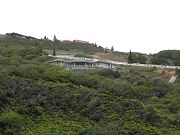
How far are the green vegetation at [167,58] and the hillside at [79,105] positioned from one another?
21357 millimetres

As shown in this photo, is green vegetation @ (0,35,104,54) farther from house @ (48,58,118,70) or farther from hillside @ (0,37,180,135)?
hillside @ (0,37,180,135)

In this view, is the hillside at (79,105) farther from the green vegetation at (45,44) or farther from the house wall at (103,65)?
the green vegetation at (45,44)

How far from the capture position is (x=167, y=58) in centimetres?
7725

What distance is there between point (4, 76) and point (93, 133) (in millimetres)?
11946

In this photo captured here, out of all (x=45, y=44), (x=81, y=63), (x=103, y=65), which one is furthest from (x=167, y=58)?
(x=45, y=44)

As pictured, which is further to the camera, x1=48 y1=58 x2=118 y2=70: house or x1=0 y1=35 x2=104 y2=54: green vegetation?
x1=0 y1=35 x2=104 y2=54: green vegetation

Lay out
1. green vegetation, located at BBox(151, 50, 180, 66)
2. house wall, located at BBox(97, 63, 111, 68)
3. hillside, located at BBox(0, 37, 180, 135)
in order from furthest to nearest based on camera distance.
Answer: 1. green vegetation, located at BBox(151, 50, 180, 66)
2. house wall, located at BBox(97, 63, 111, 68)
3. hillside, located at BBox(0, 37, 180, 135)

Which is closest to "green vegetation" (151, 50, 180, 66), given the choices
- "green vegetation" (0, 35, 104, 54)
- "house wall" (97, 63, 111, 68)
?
"house wall" (97, 63, 111, 68)

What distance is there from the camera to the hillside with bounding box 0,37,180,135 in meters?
34.0

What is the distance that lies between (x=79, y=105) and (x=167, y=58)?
133 feet

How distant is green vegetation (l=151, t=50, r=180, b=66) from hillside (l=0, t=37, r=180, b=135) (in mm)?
21357

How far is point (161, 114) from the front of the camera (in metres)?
41.3

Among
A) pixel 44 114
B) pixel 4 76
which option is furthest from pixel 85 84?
pixel 44 114

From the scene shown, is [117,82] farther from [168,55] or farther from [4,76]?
[168,55]
